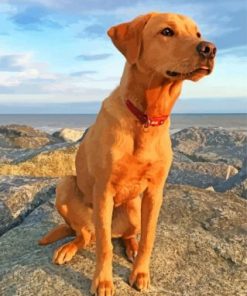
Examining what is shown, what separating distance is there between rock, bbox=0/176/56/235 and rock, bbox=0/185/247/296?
1.36ft

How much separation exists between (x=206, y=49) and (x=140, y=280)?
2.33 metres

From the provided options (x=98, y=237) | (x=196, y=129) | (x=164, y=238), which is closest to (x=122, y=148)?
(x=98, y=237)

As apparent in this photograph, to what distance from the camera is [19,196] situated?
24.7ft

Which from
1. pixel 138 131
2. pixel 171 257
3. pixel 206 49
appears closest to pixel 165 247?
pixel 171 257

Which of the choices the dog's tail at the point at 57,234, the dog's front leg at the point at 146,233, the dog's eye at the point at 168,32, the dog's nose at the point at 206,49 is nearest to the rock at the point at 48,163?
the dog's tail at the point at 57,234

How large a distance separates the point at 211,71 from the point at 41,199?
14.1 feet

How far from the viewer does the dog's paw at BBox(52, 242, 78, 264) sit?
17.5 ft

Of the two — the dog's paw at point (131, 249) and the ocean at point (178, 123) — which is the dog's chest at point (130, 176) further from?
the ocean at point (178, 123)

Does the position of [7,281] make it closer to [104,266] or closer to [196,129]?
[104,266]

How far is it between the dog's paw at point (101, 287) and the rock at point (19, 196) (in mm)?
2629

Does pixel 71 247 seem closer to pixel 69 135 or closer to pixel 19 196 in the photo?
pixel 19 196

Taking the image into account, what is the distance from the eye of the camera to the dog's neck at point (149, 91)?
464 centimetres

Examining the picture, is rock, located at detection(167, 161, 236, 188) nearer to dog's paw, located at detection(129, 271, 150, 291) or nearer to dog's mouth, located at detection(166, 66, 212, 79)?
dog's paw, located at detection(129, 271, 150, 291)

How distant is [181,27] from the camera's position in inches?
181
